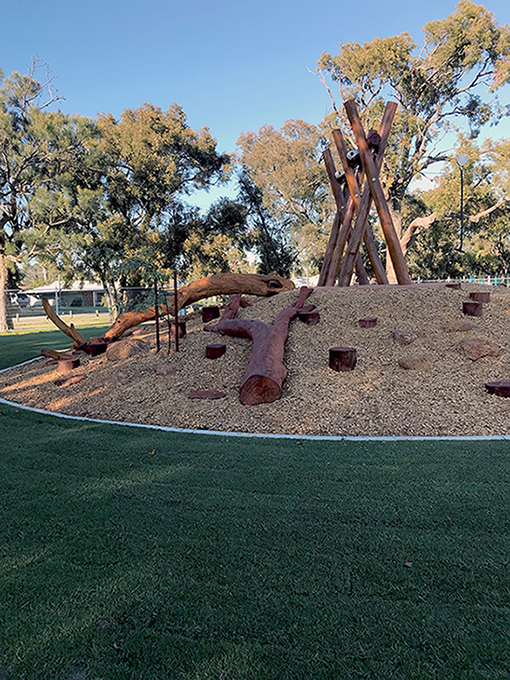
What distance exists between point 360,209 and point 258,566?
7305 mm

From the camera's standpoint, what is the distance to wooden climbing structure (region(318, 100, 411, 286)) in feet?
25.2

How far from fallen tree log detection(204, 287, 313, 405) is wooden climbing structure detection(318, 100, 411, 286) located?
1.47 meters

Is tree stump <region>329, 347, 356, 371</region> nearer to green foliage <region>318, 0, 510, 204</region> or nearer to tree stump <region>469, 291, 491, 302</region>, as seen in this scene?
tree stump <region>469, 291, 491, 302</region>

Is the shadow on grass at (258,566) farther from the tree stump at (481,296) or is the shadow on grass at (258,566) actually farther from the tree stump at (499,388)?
the tree stump at (481,296)

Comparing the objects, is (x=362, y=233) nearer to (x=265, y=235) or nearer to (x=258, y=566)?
(x=258, y=566)

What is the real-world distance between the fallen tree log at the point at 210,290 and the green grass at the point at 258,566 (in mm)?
4581

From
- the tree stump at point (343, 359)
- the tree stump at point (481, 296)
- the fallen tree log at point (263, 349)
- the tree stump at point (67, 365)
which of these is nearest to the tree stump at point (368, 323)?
the fallen tree log at point (263, 349)

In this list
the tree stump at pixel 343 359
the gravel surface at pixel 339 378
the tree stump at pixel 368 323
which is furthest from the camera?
the tree stump at pixel 368 323

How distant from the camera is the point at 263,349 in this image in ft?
16.9

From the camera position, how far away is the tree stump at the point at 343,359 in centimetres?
495

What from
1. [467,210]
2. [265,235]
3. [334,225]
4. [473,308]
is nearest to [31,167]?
[265,235]

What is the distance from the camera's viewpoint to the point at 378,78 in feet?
76.6

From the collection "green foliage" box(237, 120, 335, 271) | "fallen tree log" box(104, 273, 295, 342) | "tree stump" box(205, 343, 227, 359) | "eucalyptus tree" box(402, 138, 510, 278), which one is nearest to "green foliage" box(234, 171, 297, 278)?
"green foliage" box(237, 120, 335, 271)

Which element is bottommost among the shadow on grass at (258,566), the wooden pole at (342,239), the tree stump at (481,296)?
the shadow on grass at (258,566)
